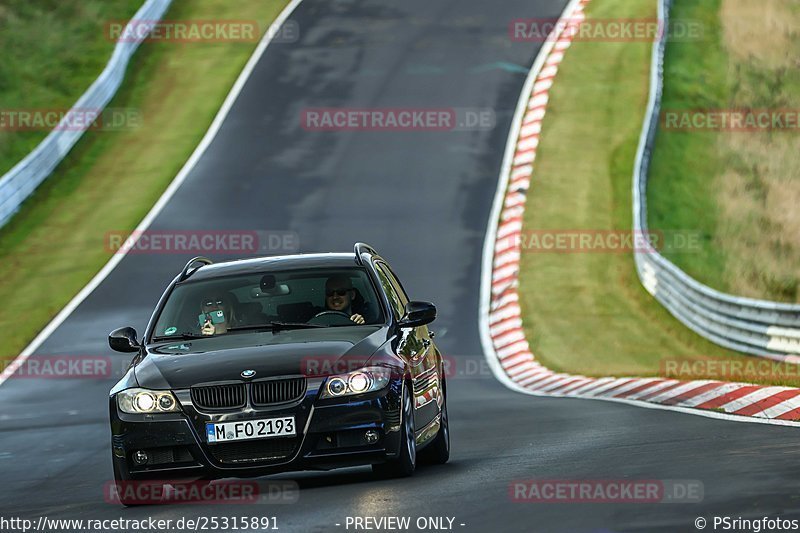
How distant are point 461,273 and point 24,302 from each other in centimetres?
653

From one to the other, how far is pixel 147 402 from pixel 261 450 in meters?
0.77

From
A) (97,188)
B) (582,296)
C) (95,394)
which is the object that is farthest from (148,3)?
(95,394)

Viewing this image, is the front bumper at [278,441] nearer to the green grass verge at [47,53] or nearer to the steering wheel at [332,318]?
the steering wheel at [332,318]

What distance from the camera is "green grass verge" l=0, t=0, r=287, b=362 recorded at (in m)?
23.2

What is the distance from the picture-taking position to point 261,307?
10250 millimetres

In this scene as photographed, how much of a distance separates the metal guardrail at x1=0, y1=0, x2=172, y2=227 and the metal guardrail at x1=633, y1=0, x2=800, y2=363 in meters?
10.6

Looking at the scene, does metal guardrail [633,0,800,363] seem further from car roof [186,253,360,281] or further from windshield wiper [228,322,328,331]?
windshield wiper [228,322,328,331]

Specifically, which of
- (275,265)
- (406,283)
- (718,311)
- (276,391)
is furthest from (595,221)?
(276,391)

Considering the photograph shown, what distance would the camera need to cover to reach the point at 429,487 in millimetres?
9031

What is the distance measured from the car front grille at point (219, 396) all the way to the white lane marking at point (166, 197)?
10215 mm

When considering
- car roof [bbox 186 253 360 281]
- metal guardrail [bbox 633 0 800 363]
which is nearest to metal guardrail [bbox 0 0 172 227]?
metal guardrail [bbox 633 0 800 363]

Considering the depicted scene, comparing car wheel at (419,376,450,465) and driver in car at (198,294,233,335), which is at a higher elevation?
driver in car at (198,294,233,335)

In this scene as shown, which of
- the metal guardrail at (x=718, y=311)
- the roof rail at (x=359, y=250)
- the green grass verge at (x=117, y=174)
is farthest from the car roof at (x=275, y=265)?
the green grass verge at (x=117, y=174)

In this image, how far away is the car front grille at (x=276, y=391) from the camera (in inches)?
356
